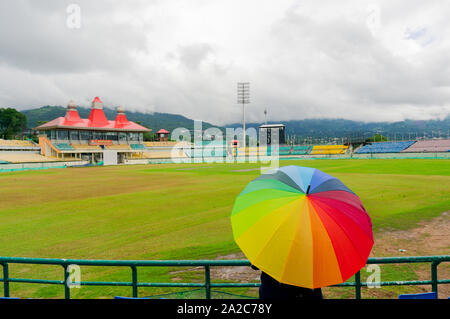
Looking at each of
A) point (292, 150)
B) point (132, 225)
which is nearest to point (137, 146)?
point (292, 150)

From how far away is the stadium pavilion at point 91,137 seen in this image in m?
68.8

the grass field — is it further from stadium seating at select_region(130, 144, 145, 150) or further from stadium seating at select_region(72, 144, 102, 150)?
stadium seating at select_region(130, 144, 145, 150)

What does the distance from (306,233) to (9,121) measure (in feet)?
377

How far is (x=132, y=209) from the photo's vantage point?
14.8 meters

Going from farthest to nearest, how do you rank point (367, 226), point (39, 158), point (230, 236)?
1. point (39, 158)
2. point (230, 236)
3. point (367, 226)

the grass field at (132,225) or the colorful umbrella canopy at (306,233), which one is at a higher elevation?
the colorful umbrella canopy at (306,233)

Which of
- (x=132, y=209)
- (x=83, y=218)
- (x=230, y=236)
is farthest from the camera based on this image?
(x=132, y=209)

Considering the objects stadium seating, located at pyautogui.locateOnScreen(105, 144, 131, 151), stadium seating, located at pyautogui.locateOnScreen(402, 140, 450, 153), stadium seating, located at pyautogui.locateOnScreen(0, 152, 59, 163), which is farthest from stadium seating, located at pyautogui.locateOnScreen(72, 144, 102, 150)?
stadium seating, located at pyautogui.locateOnScreen(402, 140, 450, 153)

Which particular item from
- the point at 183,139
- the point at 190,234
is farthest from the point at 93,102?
the point at 190,234

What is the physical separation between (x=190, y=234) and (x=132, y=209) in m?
5.67

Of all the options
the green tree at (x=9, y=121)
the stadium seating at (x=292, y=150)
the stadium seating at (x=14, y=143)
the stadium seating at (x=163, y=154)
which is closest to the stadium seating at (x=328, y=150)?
the stadium seating at (x=292, y=150)

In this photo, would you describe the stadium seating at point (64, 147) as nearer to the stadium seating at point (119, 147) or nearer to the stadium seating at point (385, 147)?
the stadium seating at point (119, 147)
